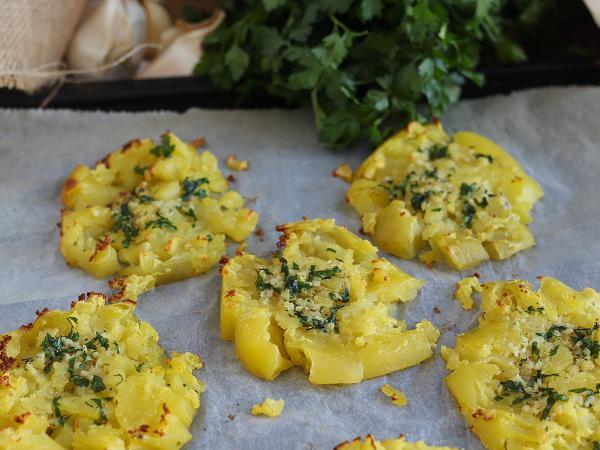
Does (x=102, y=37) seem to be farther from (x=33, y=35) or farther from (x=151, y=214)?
(x=151, y=214)

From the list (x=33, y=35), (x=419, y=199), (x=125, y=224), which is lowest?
(x=125, y=224)

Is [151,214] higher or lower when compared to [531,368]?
lower

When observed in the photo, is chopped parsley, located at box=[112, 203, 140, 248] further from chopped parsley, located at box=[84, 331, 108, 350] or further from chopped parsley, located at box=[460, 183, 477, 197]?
chopped parsley, located at box=[460, 183, 477, 197]

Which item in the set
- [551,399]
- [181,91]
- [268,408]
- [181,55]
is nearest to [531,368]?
[551,399]

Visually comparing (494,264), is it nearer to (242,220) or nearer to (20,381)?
(242,220)

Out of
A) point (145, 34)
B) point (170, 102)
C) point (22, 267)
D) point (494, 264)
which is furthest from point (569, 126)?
point (22, 267)

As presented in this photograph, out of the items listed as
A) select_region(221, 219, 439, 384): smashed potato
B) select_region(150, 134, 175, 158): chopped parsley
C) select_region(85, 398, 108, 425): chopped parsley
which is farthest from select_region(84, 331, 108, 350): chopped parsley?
select_region(150, 134, 175, 158): chopped parsley
